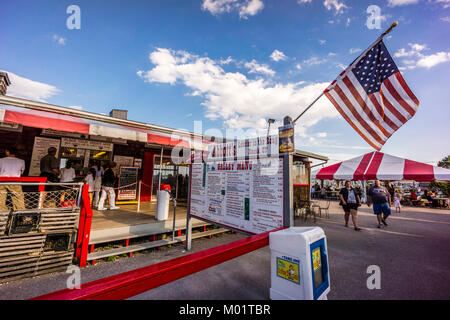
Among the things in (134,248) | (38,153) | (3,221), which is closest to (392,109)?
(134,248)

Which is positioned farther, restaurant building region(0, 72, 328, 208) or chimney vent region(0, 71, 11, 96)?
chimney vent region(0, 71, 11, 96)

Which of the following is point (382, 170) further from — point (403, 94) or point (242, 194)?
point (242, 194)

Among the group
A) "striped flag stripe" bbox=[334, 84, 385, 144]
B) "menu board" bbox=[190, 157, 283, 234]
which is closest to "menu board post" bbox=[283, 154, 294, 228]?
"menu board" bbox=[190, 157, 283, 234]

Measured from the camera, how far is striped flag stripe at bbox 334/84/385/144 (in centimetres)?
416

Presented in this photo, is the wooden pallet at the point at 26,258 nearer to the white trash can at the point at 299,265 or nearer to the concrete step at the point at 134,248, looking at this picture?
the concrete step at the point at 134,248

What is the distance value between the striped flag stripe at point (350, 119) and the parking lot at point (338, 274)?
9.32 ft

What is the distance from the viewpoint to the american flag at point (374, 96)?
158 inches

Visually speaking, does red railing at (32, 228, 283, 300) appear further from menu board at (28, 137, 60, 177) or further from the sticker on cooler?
menu board at (28, 137, 60, 177)

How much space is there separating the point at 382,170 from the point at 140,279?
47.7 ft

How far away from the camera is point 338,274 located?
3.97 metres

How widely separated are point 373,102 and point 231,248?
4.64 metres

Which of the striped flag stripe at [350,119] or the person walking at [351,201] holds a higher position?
the striped flag stripe at [350,119]

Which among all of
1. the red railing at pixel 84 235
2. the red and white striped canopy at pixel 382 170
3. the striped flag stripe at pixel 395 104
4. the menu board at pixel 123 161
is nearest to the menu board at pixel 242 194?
the red railing at pixel 84 235
